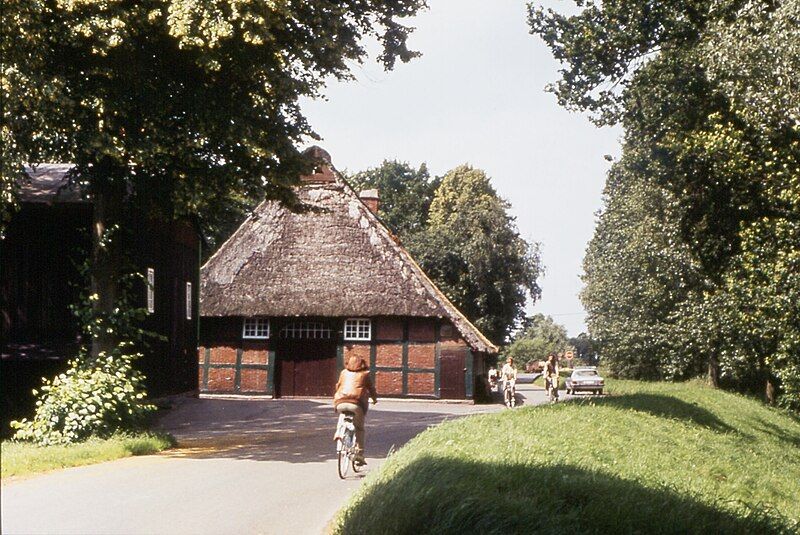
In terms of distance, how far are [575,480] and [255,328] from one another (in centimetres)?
2436

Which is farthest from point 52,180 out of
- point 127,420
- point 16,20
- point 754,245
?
point 754,245

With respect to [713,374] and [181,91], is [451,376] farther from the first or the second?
[181,91]

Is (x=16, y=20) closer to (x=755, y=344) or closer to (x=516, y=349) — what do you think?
(x=755, y=344)

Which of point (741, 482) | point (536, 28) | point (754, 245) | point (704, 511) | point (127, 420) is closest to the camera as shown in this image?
point (704, 511)

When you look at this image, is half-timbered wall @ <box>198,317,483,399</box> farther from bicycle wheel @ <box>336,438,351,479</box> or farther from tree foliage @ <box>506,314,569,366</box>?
tree foliage @ <box>506,314,569,366</box>

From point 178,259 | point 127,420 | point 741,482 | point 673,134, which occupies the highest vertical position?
point 673,134

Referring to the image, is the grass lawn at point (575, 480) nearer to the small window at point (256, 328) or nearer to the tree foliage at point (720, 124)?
the tree foliage at point (720, 124)

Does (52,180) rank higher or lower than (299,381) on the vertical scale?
higher

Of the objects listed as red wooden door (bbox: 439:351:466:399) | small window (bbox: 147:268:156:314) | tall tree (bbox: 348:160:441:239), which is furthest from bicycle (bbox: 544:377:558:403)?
tall tree (bbox: 348:160:441:239)

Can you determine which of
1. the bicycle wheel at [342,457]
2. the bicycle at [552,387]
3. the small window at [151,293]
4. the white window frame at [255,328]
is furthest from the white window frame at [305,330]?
the bicycle wheel at [342,457]

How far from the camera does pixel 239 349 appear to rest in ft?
109

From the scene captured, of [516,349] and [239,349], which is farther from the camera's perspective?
[516,349]

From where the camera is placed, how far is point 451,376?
107ft

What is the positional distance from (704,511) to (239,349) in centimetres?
2470
